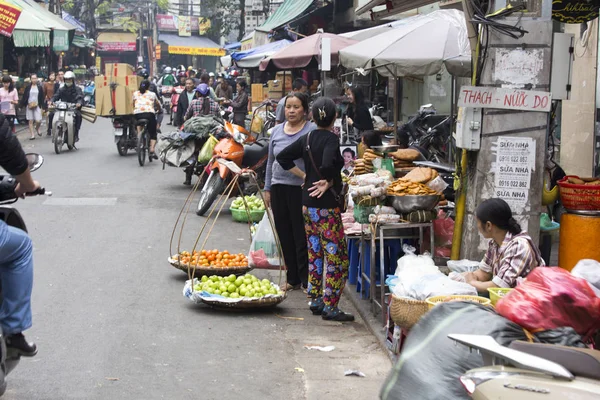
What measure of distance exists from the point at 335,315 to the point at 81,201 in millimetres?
7533

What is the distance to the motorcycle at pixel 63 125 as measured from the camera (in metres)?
21.0

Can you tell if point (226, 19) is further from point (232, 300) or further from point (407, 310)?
point (407, 310)

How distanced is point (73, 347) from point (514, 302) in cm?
371

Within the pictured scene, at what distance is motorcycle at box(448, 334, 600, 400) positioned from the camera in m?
2.69

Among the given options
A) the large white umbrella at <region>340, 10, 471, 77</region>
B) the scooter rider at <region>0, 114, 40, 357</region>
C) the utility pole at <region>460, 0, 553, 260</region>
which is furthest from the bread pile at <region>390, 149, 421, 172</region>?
the scooter rider at <region>0, 114, 40, 357</region>

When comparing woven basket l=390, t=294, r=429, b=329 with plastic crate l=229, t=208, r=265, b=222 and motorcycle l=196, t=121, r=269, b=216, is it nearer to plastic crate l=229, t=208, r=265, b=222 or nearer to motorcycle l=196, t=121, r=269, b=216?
plastic crate l=229, t=208, r=265, b=222

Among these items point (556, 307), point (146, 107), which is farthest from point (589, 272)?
point (146, 107)

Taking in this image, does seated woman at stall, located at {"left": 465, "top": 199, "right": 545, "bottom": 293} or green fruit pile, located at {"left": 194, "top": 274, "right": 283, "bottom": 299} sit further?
green fruit pile, located at {"left": 194, "top": 274, "right": 283, "bottom": 299}

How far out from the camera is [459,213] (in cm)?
711

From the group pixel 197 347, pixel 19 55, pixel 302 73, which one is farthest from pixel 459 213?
pixel 19 55

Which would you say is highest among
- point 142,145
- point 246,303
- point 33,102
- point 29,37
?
point 29,37

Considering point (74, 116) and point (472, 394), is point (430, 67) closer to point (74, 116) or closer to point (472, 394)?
point (472, 394)

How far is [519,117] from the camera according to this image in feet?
21.8

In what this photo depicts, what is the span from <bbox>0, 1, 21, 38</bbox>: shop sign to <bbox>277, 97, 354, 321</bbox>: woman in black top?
20716 millimetres
